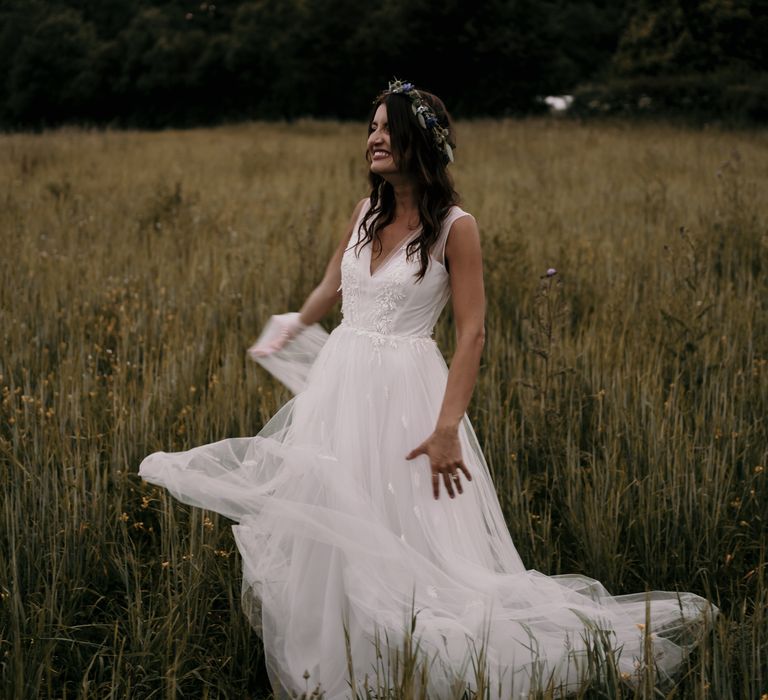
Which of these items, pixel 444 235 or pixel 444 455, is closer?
pixel 444 455

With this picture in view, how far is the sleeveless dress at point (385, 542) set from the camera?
210 centimetres

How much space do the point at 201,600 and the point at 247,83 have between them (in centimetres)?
4669

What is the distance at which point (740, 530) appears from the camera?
117 inches

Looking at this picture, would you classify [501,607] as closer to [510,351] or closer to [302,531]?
[302,531]

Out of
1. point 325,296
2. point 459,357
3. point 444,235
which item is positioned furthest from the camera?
point 325,296

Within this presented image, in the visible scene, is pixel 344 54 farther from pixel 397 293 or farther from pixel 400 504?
pixel 400 504

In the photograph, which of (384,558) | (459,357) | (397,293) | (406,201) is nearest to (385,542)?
(384,558)

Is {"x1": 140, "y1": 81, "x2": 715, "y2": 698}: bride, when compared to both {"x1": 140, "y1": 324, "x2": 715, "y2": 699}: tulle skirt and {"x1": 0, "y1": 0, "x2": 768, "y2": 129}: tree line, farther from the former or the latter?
{"x1": 0, "y1": 0, "x2": 768, "y2": 129}: tree line

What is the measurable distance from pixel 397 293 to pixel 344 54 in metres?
41.6

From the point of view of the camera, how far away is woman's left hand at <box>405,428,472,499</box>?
223 centimetres

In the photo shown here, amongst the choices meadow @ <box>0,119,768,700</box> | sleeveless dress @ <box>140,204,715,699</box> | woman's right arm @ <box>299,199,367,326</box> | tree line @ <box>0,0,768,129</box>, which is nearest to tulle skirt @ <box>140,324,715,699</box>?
sleeveless dress @ <box>140,204,715,699</box>

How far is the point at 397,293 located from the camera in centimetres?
239

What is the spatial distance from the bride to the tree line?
943 inches

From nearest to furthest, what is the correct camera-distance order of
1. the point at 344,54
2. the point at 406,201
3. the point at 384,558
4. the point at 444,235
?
the point at 384,558
the point at 444,235
the point at 406,201
the point at 344,54
